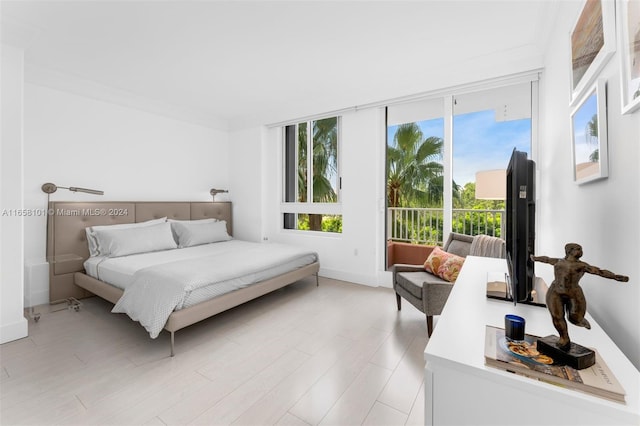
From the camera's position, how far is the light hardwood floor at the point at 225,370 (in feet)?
5.28

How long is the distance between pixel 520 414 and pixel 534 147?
3.04m

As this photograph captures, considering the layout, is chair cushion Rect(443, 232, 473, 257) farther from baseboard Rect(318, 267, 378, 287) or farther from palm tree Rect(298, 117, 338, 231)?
palm tree Rect(298, 117, 338, 231)

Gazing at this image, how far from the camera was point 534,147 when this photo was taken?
295 centimetres

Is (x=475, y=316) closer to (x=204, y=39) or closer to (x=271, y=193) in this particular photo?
(x=204, y=39)

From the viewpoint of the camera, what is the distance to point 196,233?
13.6 ft

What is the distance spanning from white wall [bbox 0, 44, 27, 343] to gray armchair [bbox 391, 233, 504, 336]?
11.0 ft

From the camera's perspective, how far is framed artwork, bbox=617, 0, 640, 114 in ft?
2.83

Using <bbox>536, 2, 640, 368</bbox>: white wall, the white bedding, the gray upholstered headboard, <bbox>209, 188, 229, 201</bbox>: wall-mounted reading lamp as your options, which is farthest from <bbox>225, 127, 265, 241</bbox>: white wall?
<bbox>536, 2, 640, 368</bbox>: white wall

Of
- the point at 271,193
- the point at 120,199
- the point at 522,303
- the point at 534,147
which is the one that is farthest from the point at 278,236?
the point at 522,303

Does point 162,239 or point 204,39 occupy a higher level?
point 204,39

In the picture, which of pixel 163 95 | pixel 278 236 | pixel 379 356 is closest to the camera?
pixel 379 356

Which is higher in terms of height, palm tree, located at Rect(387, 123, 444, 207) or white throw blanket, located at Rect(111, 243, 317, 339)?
palm tree, located at Rect(387, 123, 444, 207)

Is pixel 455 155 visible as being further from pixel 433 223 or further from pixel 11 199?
pixel 11 199

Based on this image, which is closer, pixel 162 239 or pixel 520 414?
pixel 520 414
